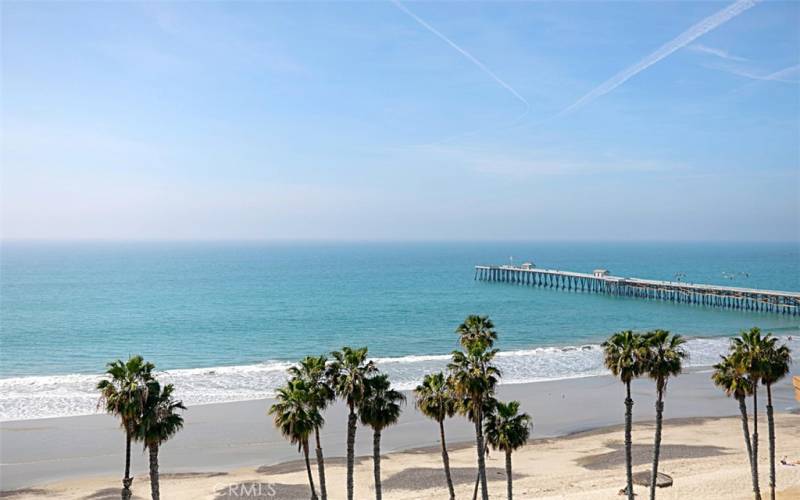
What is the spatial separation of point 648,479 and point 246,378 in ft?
112

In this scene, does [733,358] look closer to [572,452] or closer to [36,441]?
[572,452]

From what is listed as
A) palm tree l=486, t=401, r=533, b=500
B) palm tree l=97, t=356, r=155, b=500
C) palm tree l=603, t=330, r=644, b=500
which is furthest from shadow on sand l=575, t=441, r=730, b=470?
palm tree l=97, t=356, r=155, b=500

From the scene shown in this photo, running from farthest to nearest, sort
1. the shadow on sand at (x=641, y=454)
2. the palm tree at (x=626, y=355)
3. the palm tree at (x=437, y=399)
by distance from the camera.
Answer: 1. the shadow on sand at (x=641, y=454)
2. the palm tree at (x=626, y=355)
3. the palm tree at (x=437, y=399)

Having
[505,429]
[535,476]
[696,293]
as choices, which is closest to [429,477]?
[535,476]

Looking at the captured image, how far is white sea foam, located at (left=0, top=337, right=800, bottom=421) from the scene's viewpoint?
148ft

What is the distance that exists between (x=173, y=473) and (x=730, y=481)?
88.6ft

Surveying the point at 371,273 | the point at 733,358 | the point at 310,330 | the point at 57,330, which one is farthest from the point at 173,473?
the point at 371,273

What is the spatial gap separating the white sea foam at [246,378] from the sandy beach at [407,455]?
3.28m

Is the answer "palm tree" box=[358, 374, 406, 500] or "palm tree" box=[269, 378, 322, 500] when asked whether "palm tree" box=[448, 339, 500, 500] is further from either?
"palm tree" box=[269, 378, 322, 500]

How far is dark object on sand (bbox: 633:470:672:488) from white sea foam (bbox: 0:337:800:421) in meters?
21.9

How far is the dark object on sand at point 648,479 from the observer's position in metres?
29.2

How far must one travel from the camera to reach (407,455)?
116ft

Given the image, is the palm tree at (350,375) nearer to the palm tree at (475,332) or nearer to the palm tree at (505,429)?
the palm tree at (475,332)

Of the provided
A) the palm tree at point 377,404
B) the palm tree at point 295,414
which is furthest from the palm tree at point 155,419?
the palm tree at point 377,404
